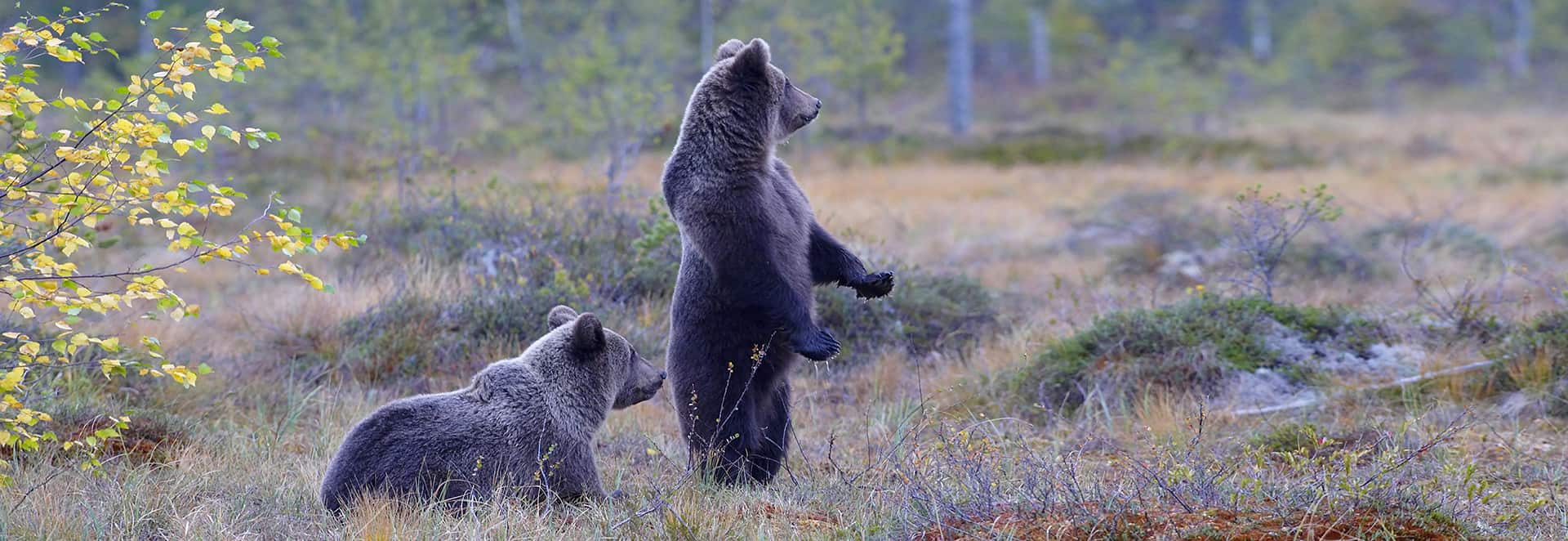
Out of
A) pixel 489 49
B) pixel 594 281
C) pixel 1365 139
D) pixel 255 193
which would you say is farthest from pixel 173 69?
pixel 489 49

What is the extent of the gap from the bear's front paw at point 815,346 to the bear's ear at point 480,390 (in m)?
1.39

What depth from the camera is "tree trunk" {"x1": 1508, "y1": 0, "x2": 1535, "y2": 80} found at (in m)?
55.6

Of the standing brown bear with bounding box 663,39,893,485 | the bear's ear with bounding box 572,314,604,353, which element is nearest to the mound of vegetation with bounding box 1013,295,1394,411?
the standing brown bear with bounding box 663,39,893,485

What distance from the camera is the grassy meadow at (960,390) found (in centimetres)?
505

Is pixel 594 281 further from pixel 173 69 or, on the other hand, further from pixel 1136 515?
pixel 1136 515

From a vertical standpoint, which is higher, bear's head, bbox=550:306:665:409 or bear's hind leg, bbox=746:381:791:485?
bear's head, bbox=550:306:665:409

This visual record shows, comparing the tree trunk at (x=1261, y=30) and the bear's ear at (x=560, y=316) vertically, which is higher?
the bear's ear at (x=560, y=316)

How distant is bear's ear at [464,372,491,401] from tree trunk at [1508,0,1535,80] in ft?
194

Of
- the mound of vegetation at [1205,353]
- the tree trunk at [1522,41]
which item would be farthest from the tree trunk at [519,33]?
the tree trunk at [1522,41]

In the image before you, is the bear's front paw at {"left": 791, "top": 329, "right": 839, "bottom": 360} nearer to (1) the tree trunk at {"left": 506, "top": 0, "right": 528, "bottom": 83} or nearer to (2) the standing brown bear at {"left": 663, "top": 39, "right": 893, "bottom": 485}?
(2) the standing brown bear at {"left": 663, "top": 39, "right": 893, "bottom": 485}

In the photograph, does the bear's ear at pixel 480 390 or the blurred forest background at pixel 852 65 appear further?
the blurred forest background at pixel 852 65

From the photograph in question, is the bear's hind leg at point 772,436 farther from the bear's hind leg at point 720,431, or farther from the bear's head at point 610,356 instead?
the bear's head at point 610,356

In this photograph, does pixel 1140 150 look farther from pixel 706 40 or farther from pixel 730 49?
pixel 730 49

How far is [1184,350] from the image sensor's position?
805 cm
